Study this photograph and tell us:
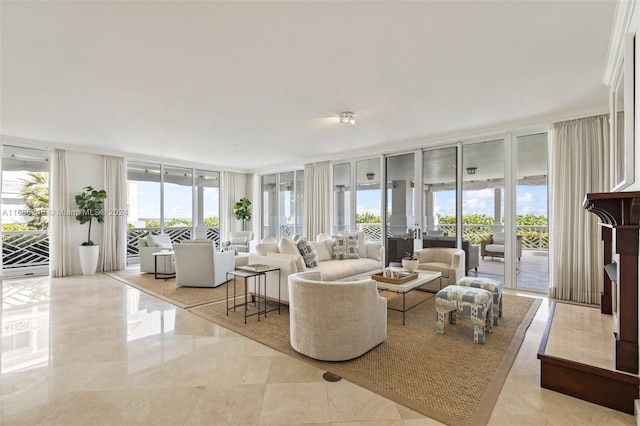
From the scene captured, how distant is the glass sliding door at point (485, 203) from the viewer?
524cm

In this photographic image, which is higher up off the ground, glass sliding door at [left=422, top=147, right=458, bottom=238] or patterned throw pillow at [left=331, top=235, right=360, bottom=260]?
glass sliding door at [left=422, top=147, right=458, bottom=238]

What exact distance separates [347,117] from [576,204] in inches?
136

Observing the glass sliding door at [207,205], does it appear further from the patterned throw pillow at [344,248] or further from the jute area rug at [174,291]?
the patterned throw pillow at [344,248]

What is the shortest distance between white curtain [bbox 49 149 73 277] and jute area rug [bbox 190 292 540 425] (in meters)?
4.40

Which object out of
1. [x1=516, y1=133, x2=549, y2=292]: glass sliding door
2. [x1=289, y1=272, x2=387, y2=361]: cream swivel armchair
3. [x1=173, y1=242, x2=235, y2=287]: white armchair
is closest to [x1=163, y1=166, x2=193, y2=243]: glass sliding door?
[x1=173, y1=242, x2=235, y2=287]: white armchair

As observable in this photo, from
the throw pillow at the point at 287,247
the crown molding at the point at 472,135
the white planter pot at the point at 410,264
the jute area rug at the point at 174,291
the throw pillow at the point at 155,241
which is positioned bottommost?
the jute area rug at the point at 174,291

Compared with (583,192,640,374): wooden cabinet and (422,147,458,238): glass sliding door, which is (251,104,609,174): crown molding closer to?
(422,147,458,238): glass sliding door

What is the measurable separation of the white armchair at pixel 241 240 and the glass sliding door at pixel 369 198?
3.43 meters

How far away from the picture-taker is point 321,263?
16.4ft

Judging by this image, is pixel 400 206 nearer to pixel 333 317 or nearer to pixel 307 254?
pixel 307 254

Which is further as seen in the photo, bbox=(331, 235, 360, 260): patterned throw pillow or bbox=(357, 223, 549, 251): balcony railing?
bbox=(331, 235, 360, 260): patterned throw pillow

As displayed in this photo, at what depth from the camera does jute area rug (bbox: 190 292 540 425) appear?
2.03 metres

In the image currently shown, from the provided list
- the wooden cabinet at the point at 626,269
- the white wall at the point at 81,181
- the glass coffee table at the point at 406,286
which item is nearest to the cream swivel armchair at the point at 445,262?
the glass coffee table at the point at 406,286

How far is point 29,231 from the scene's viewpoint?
20.7ft
